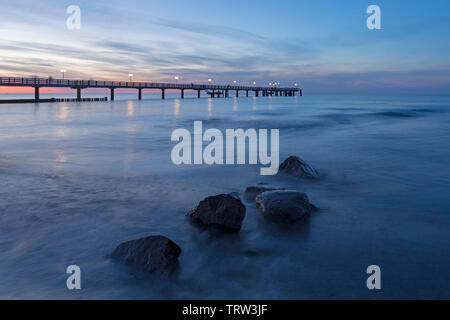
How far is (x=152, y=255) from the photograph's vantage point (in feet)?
15.0

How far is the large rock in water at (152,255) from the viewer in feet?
14.8

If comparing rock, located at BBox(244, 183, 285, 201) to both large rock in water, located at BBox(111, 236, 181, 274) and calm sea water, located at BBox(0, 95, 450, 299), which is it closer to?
calm sea water, located at BBox(0, 95, 450, 299)

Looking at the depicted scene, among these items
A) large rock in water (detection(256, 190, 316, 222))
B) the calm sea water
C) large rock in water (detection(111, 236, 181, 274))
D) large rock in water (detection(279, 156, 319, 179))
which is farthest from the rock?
large rock in water (detection(111, 236, 181, 274))

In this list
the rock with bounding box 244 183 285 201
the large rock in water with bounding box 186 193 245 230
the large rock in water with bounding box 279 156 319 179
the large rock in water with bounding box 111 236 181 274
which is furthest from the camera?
the large rock in water with bounding box 279 156 319 179

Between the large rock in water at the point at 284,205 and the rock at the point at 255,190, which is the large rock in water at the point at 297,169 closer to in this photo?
the rock at the point at 255,190

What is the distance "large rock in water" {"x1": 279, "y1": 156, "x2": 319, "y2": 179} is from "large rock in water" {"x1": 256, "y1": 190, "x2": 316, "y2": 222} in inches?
108

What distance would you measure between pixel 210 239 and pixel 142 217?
1.63m

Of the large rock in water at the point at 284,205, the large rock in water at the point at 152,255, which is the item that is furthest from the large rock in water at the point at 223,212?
the large rock in water at the point at 152,255

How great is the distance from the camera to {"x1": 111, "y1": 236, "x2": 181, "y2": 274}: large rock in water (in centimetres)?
451

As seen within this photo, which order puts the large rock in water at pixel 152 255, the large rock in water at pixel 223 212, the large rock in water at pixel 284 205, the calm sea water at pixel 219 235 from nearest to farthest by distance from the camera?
the calm sea water at pixel 219 235, the large rock in water at pixel 152 255, the large rock in water at pixel 223 212, the large rock in water at pixel 284 205

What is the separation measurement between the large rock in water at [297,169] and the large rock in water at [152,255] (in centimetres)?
539

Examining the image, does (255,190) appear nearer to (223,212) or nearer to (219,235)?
(223,212)
